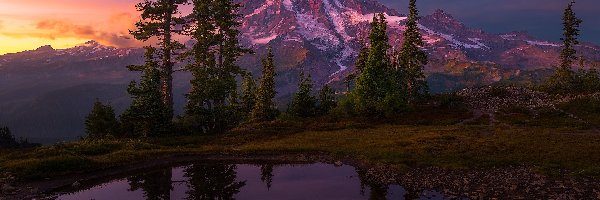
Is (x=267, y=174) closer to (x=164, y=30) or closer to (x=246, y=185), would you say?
(x=246, y=185)

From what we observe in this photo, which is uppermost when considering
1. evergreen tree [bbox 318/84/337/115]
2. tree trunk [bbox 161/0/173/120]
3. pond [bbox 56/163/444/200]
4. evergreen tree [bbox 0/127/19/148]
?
tree trunk [bbox 161/0/173/120]

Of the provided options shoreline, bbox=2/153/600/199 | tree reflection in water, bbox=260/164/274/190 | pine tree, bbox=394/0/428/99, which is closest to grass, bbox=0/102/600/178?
shoreline, bbox=2/153/600/199

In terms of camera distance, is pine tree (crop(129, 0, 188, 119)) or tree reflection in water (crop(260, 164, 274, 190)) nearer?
tree reflection in water (crop(260, 164, 274, 190))

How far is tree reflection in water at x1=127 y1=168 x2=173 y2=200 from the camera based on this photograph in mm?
25781

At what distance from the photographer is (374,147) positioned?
39.9 m

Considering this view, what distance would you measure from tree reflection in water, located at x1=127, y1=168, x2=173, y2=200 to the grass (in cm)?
432

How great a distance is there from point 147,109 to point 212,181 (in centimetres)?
2154

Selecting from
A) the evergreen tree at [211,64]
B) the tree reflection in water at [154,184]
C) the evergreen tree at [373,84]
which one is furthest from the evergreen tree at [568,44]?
the tree reflection in water at [154,184]

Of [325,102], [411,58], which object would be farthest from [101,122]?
[411,58]

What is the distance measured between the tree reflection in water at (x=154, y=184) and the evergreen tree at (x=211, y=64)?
75.4 ft

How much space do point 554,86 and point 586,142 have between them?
61845 millimetres

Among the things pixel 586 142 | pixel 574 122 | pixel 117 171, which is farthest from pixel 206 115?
pixel 574 122

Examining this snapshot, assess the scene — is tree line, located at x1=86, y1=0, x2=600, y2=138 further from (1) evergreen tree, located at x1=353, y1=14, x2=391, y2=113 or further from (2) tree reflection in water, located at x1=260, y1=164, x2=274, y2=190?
(2) tree reflection in water, located at x1=260, y1=164, x2=274, y2=190

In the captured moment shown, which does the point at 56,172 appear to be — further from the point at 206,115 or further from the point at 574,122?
the point at 574,122
